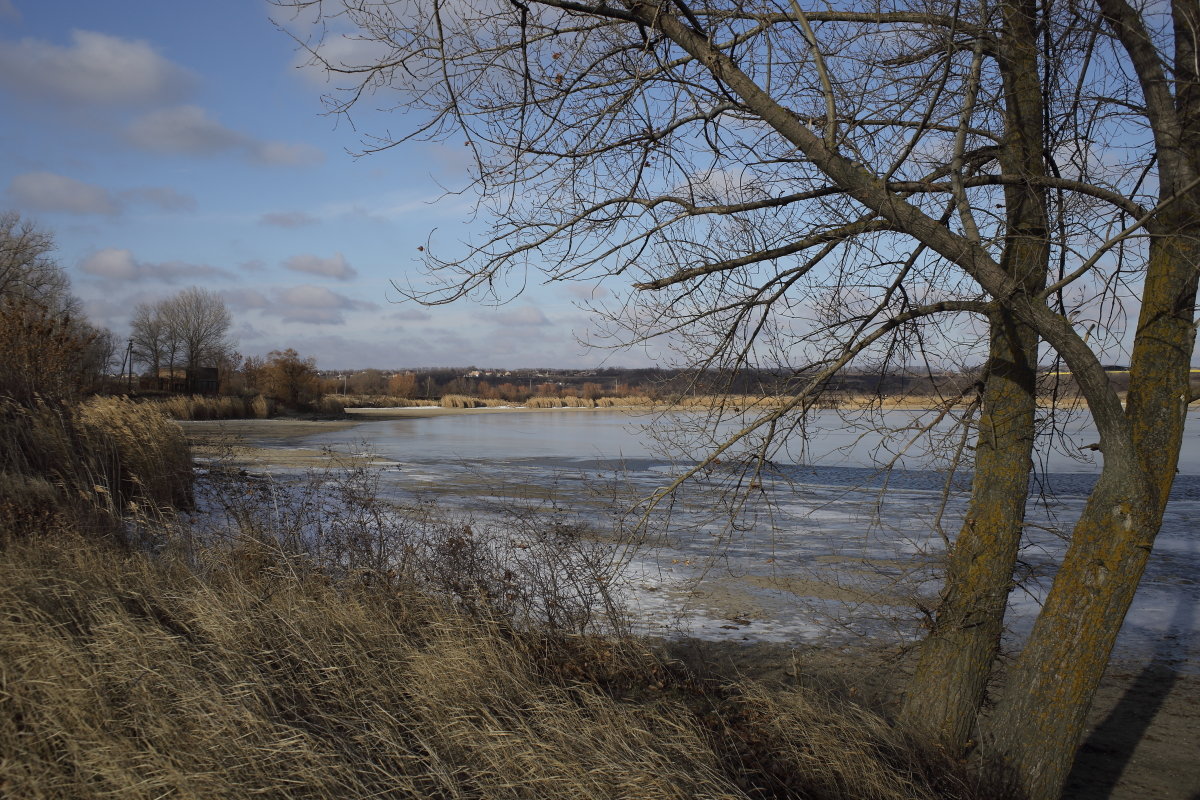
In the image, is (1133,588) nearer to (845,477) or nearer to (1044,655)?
(1044,655)

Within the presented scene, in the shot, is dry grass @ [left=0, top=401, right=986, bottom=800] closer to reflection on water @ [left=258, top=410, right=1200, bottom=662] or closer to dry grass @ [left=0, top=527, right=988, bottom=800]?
dry grass @ [left=0, top=527, right=988, bottom=800]

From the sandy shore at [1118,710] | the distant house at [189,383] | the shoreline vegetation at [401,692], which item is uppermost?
the distant house at [189,383]

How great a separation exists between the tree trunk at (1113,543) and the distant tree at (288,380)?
4541 centimetres

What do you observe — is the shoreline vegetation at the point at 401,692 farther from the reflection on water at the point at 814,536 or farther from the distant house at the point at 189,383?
the distant house at the point at 189,383

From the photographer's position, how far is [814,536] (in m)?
12.0

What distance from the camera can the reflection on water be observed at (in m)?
6.18

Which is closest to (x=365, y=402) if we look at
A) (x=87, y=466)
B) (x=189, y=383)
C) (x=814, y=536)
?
(x=189, y=383)

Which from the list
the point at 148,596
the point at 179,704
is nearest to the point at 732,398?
the point at 179,704

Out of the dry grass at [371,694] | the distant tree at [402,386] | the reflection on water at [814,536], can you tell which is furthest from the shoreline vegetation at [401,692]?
the distant tree at [402,386]

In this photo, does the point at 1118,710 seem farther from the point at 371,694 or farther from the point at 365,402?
the point at 365,402

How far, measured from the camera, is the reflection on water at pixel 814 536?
6.18 meters

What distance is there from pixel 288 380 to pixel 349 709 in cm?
4464

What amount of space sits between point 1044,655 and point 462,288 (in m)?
4.10

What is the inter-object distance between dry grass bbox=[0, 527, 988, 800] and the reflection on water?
106 cm
